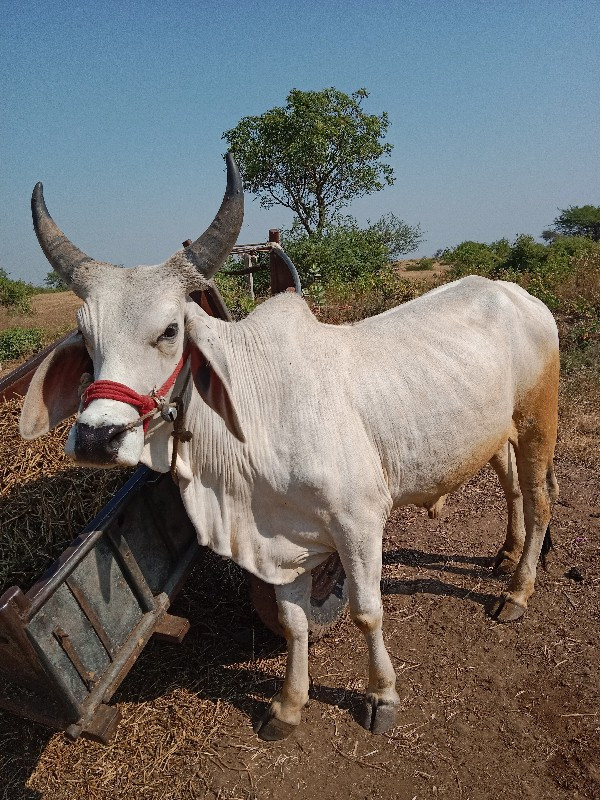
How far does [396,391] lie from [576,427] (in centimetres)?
422

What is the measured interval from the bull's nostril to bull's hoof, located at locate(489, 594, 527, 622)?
2.88 m

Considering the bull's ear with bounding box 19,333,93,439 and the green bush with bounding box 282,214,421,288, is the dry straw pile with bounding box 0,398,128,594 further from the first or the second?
the green bush with bounding box 282,214,421,288

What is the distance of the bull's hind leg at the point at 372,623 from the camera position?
9.58 feet

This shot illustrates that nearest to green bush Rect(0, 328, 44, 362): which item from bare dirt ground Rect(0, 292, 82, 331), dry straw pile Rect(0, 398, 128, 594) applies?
bare dirt ground Rect(0, 292, 82, 331)

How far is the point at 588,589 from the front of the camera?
13.4 feet

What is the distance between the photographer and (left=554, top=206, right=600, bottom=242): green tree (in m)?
33.7

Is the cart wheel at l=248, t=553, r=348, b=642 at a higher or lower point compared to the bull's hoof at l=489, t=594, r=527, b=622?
higher

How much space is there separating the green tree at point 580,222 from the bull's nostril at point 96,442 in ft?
118

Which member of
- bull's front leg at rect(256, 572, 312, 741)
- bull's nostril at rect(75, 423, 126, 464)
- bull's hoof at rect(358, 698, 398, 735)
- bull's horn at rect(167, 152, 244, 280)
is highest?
bull's horn at rect(167, 152, 244, 280)

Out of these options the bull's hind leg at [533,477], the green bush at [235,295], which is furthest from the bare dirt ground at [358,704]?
the green bush at [235,295]

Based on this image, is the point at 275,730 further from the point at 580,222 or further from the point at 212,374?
the point at 580,222

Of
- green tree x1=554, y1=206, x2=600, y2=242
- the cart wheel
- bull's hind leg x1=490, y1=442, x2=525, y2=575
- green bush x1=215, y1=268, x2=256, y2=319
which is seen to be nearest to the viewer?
the cart wheel

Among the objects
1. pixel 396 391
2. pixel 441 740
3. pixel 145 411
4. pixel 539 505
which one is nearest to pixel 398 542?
pixel 539 505

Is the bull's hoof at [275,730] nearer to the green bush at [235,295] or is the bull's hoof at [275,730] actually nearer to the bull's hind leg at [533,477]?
the bull's hind leg at [533,477]
